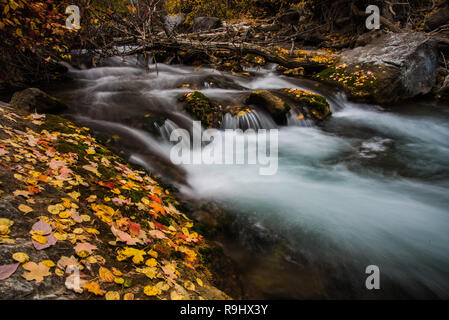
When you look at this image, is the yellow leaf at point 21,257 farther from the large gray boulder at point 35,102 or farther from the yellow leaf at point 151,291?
the large gray boulder at point 35,102

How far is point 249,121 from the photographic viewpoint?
6004 mm

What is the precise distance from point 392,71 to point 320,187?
7.34 meters

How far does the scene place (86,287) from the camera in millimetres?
1270

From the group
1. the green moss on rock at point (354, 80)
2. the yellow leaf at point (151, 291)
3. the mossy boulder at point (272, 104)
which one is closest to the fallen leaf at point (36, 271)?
the yellow leaf at point (151, 291)

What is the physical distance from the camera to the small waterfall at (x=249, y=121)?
585cm

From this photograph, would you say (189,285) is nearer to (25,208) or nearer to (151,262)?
(151,262)

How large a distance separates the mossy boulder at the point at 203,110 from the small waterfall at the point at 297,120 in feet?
7.10

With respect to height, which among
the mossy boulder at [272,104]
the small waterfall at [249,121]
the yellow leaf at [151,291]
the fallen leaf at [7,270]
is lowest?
the yellow leaf at [151,291]

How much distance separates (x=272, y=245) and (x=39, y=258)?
2.34 metres

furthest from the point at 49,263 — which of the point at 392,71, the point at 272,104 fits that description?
the point at 392,71
